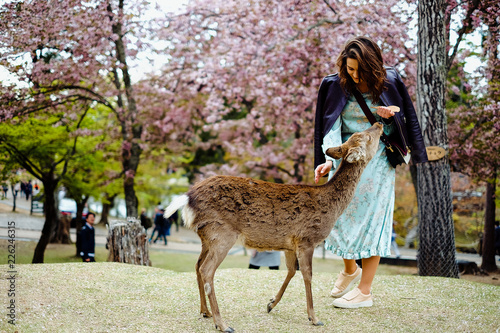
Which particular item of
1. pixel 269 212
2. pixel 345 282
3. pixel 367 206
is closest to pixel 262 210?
pixel 269 212

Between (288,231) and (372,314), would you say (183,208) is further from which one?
(372,314)

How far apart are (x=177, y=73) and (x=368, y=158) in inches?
381

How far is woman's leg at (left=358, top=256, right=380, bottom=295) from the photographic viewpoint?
372 centimetres

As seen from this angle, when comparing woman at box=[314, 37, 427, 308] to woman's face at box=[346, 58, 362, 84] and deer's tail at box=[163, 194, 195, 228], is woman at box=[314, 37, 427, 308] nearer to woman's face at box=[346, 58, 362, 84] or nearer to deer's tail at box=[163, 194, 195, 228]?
woman's face at box=[346, 58, 362, 84]

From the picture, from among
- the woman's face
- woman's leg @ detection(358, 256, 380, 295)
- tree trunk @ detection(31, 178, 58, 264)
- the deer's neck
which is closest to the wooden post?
tree trunk @ detection(31, 178, 58, 264)

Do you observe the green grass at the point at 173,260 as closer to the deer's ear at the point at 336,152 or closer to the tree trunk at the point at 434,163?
the tree trunk at the point at 434,163

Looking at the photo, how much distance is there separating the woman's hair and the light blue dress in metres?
0.22

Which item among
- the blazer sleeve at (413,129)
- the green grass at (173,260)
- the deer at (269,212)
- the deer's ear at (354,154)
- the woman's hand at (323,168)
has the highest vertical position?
the blazer sleeve at (413,129)

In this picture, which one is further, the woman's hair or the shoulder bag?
the shoulder bag

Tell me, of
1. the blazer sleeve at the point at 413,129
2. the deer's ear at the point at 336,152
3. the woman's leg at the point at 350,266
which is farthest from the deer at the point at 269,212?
the woman's leg at the point at 350,266

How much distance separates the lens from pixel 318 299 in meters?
4.05

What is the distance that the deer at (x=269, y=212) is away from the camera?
307 cm

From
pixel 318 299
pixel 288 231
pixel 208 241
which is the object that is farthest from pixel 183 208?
pixel 318 299

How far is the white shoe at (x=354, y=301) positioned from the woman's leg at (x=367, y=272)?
0.04 m
